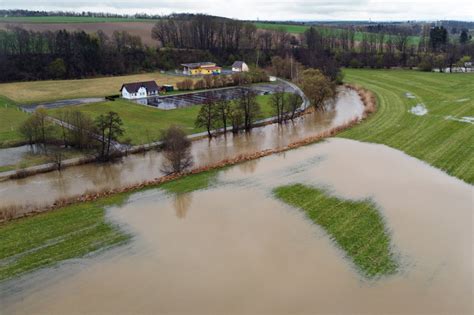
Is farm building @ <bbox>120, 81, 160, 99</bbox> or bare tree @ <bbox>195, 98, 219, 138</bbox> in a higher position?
farm building @ <bbox>120, 81, 160, 99</bbox>

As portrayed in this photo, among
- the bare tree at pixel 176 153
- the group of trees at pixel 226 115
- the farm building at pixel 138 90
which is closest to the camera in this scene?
the bare tree at pixel 176 153

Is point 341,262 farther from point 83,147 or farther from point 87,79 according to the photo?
point 87,79

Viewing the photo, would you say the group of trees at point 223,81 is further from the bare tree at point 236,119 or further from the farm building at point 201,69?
the bare tree at point 236,119

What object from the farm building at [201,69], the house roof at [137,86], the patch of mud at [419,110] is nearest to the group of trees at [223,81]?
the house roof at [137,86]

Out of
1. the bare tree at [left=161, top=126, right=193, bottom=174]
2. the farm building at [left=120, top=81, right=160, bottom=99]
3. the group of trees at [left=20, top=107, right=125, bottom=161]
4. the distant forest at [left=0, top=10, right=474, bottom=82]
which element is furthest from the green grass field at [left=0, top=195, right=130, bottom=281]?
the distant forest at [left=0, top=10, right=474, bottom=82]

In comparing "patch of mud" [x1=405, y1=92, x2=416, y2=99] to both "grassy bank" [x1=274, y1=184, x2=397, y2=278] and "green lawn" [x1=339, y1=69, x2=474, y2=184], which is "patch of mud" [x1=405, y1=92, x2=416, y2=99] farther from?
"grassy bank" [x1=274, y1=184, x2=397, y2=278]

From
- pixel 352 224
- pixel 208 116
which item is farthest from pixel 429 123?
pixel 352 224
